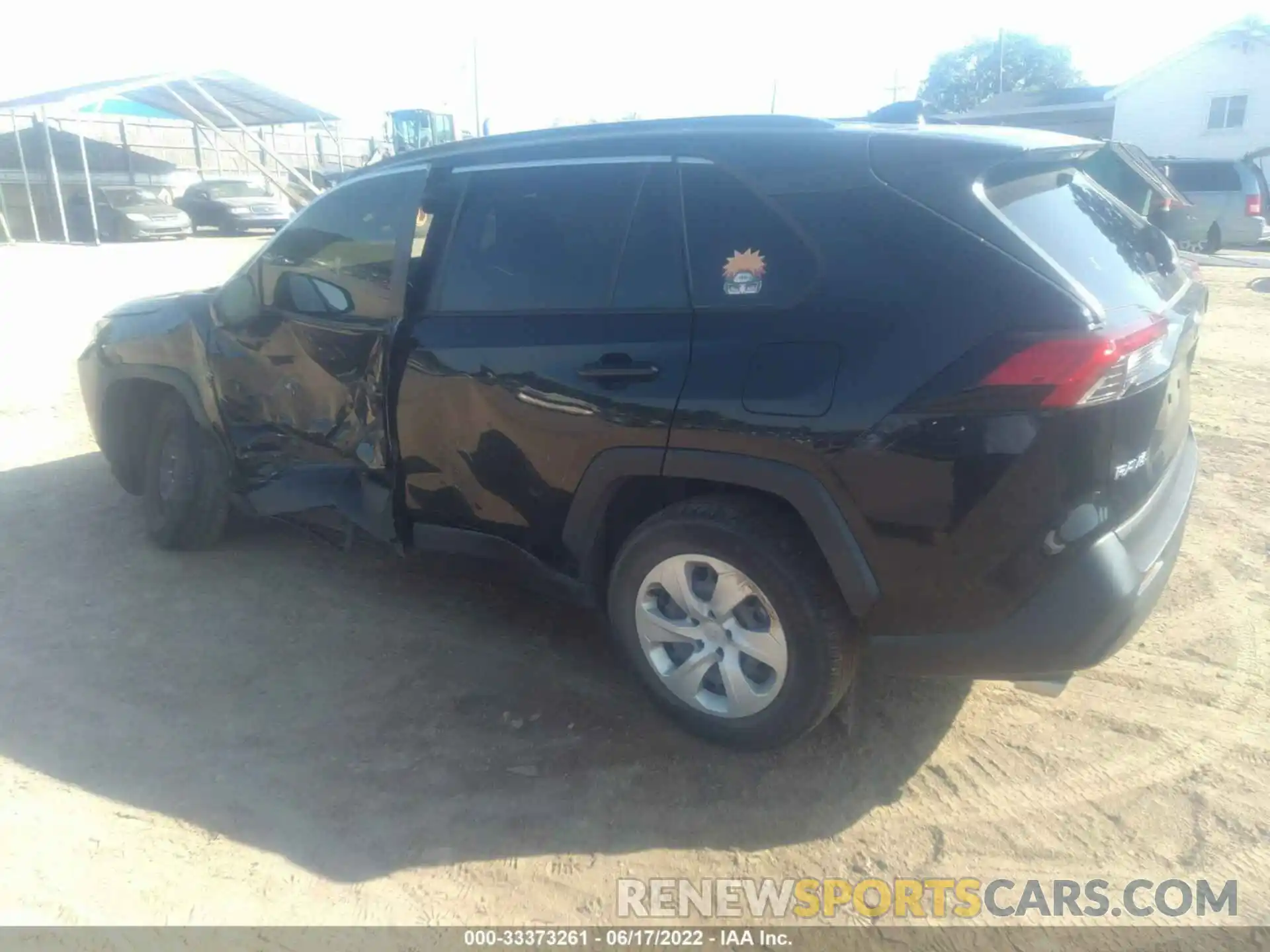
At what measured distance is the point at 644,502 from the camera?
3314mm

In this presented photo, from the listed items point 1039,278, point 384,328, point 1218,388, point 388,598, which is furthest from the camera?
point 1218,388

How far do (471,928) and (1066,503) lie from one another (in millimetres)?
1916

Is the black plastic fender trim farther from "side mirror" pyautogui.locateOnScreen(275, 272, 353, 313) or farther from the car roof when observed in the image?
"side mirror" pyautogui.locateOnScreen(275, 272, 353, 313)

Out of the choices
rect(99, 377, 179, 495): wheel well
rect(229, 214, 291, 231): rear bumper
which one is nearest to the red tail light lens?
rect(99, 377, 179, 495): wheel well

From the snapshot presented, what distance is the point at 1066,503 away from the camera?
255cm

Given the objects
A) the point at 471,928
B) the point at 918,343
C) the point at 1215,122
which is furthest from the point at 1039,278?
the point at 1215,122

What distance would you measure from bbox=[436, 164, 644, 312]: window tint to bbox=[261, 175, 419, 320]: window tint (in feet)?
0.97

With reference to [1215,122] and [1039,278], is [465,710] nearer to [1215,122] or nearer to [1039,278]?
[1039,278]

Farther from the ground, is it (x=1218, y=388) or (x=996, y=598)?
(x=996, y=598)

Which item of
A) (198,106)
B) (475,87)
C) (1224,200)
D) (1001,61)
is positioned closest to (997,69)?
(1001,61)

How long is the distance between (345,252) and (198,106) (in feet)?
86.5

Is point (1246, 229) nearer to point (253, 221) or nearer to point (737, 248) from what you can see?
point (737, 248)

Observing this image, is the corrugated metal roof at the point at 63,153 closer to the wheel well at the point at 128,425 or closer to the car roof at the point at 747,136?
the wheel well at the point at 128,425

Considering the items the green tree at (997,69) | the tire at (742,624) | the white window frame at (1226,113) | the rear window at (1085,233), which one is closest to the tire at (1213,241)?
the white window frame at (1226,113)
